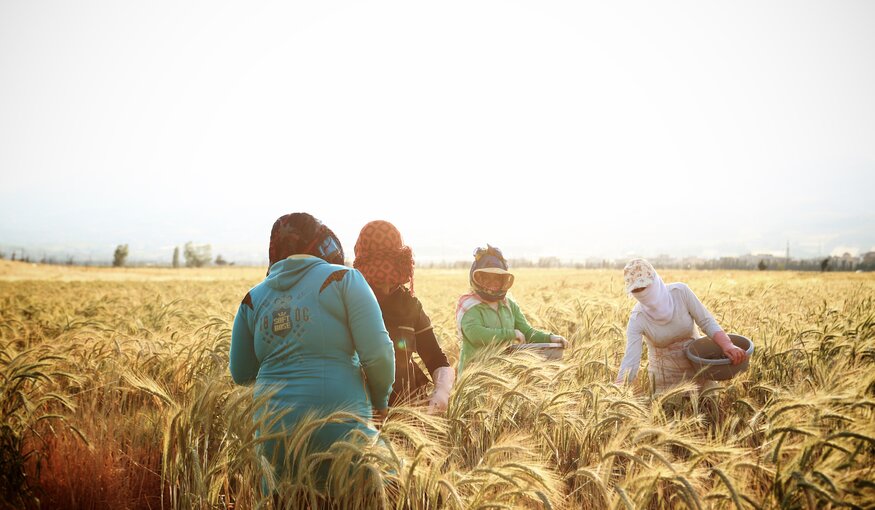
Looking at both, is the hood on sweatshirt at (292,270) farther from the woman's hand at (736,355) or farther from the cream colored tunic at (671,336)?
the woman's hand at (736,355)

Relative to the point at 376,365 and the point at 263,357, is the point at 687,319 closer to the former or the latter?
the point at 376,365

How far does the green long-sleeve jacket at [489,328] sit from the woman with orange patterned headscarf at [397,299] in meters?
1.05

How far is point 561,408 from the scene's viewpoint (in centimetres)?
305

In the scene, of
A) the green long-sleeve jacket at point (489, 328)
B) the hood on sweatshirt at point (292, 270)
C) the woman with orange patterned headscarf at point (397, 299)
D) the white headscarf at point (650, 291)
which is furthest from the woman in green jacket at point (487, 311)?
the hood on sweatshirt at point (292, 270)

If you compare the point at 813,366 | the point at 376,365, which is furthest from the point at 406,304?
the point at 813,366

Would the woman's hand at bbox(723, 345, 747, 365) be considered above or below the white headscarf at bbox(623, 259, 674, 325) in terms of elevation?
below

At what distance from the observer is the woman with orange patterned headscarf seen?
3.43 meters

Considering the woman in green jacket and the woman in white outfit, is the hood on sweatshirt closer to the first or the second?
the woman in green jacket

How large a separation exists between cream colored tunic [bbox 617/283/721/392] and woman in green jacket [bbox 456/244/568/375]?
724mm

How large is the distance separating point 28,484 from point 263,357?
1.40 m

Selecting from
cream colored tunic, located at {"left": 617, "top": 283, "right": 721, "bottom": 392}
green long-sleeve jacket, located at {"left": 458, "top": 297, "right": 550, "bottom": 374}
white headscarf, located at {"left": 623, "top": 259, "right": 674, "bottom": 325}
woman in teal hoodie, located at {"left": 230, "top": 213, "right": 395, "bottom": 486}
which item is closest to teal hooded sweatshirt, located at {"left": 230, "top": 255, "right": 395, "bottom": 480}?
woman in teal hoodie, located at {"left": 230, "top": 213, "right": 395, "bottom": 486}

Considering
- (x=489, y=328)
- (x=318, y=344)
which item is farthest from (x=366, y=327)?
(x=489, y=328)

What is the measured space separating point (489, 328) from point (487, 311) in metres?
0.19

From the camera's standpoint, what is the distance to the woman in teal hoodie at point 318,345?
2322 millimetres
